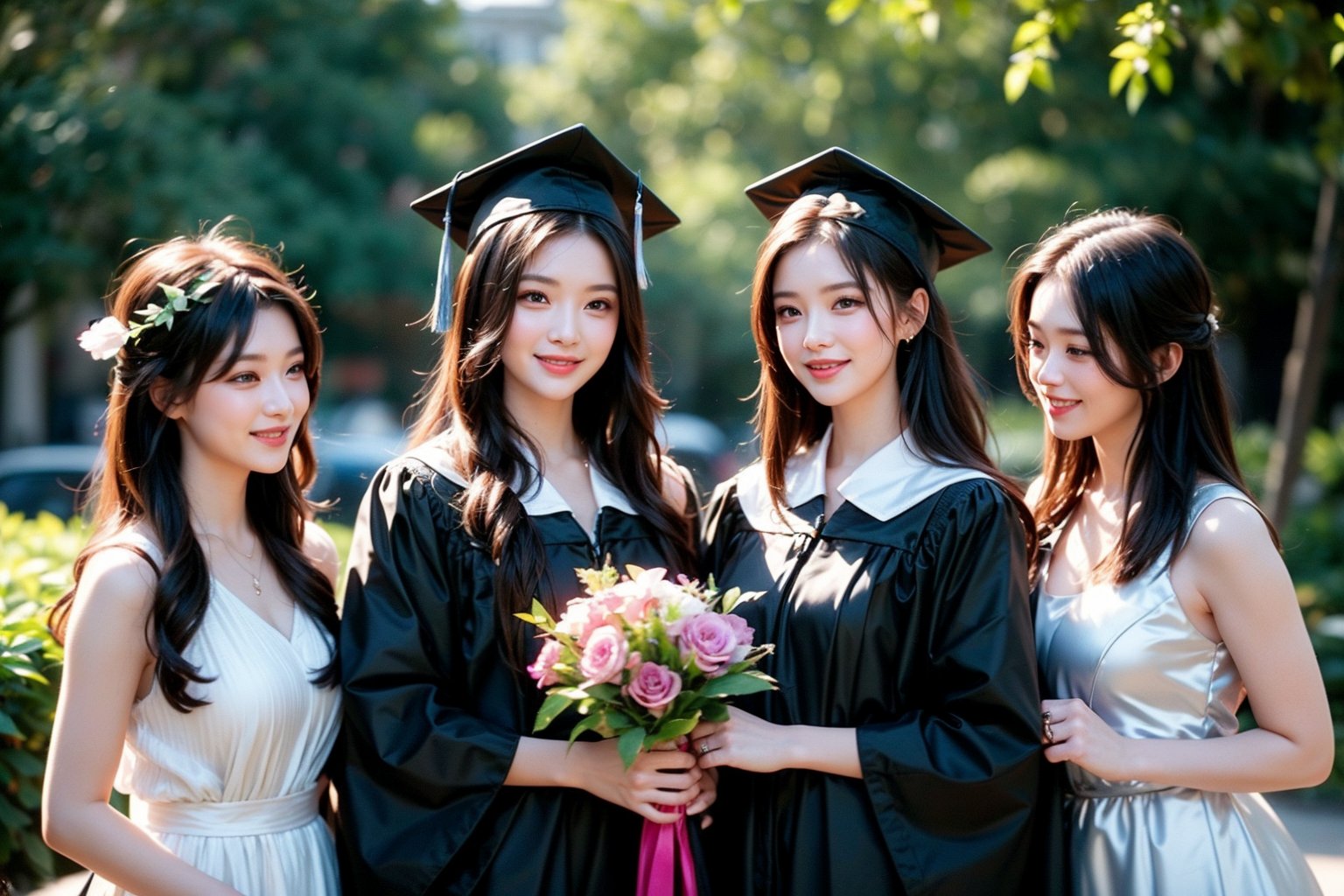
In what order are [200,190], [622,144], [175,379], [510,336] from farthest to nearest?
[622,144], [200,190], [510,336], [175,379]

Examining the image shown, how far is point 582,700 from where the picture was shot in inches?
92.7

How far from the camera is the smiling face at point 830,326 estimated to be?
2.82 m

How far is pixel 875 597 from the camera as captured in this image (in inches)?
104

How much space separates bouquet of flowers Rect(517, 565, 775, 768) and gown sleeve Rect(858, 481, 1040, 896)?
0.43m

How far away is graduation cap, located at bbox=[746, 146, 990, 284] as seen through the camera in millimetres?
2875

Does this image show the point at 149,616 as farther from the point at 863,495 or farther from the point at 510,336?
the point at 863,495

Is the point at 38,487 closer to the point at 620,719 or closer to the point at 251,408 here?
the point at 251,408

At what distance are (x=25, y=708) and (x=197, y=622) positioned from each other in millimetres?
1208

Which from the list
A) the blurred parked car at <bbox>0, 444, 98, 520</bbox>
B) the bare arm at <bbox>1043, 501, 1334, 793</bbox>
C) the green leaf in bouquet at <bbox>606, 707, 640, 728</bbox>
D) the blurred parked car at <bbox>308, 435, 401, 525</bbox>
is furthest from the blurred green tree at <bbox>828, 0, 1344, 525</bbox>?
the blurred parked car at <bbox>0, 444, 98, 520</bbox>

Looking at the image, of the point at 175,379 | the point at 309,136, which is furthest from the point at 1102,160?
the point at 175,379

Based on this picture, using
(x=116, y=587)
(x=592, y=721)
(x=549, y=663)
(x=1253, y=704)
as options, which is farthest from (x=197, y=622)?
(x=1253, y=704)

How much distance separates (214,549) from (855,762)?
4.80 ft

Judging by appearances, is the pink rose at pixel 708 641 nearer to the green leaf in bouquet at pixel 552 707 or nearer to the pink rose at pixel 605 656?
the pink rose at pixel 605 656

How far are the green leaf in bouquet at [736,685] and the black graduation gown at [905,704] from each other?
1.23 feet
